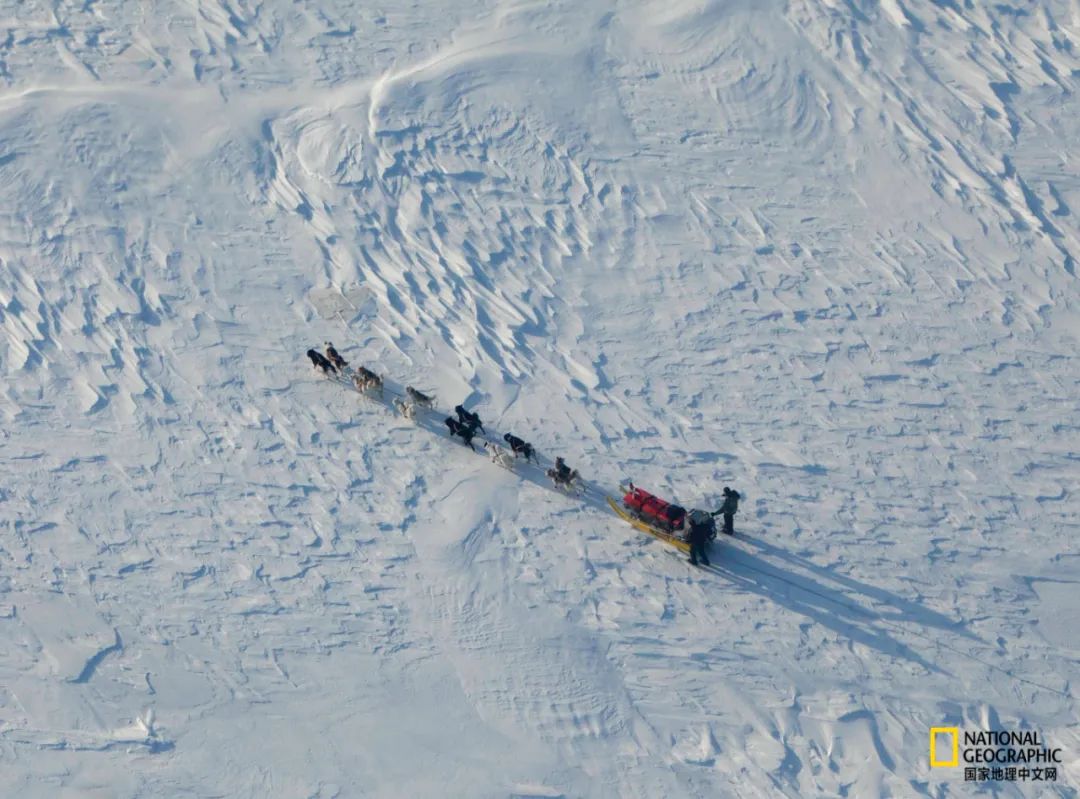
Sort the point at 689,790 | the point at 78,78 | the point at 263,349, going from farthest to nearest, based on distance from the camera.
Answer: the point at 78,78
the point at 263,349
the point at 689,790

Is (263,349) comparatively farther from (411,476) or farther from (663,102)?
(663,102)

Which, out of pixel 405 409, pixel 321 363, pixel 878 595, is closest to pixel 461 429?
pixel 405 409

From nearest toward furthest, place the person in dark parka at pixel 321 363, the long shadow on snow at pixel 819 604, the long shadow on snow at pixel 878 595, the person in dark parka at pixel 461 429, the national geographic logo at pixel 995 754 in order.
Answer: the national geographic logo at pixel 995 754 → the long shadow on snow at pixel 819 604 → the long shadow on snow at pixel 878 595 → the person in dark parka at pixel 461 429 → the person in dark parka at pixel 321 363

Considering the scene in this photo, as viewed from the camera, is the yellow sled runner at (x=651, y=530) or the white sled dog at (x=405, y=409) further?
the white sled dog at (x=405, y=409)

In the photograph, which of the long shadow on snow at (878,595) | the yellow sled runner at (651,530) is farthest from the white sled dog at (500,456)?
the long shadow on snow at (878,595)

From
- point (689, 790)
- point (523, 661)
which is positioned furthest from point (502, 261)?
point (689, 790)

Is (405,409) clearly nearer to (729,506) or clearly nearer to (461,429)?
(461,429)

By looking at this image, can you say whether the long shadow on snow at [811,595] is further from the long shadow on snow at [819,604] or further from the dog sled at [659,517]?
the dog sled at [659,517]

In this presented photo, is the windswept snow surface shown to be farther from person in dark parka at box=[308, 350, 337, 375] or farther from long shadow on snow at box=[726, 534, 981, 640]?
person in dark parka at box=[308, 350, 337, 375]
